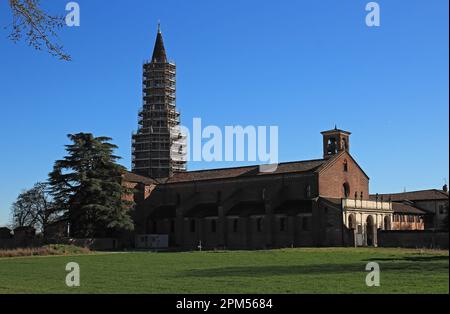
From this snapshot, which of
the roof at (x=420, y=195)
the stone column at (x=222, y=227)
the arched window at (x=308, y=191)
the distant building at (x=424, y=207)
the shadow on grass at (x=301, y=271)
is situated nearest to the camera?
the shadow on grass at (x=301, y=271)

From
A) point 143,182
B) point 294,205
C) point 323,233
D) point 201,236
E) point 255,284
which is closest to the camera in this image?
point 255,284

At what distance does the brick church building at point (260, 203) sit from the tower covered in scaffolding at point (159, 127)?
179 millimetres

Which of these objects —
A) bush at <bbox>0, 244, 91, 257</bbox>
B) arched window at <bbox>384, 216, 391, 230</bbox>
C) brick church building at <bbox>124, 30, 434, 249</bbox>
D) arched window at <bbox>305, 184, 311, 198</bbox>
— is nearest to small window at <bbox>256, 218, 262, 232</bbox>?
brick church building at <bbox>124, 30, 434, 249</bbox>

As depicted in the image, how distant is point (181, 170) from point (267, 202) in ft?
97.0

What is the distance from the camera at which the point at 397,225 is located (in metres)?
76.9

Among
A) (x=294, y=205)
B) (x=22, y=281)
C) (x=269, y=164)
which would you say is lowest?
(x=22, y=281)

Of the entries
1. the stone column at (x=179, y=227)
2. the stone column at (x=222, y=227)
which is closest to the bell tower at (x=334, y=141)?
the stone column at (x=222, y=227)

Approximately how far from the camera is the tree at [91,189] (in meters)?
70.5

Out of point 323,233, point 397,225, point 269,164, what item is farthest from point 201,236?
point 397,225

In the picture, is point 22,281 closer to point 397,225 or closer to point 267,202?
point 267,202

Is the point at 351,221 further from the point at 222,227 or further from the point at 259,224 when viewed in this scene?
the point at 222,227

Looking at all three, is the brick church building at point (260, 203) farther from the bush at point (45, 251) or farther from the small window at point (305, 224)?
the bush at point (45, 251)

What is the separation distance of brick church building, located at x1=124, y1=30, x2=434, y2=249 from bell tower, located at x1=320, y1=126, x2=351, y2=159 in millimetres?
129

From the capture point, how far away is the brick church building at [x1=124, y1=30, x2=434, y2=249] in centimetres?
6719
